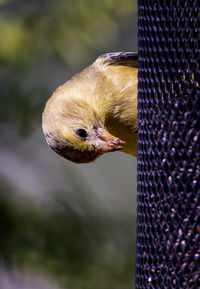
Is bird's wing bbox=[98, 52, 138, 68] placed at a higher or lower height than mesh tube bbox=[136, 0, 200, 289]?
higher

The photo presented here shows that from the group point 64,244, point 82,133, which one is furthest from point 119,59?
point 64,244

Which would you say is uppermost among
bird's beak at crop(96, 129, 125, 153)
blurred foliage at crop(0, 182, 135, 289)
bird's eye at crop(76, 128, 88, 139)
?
bird's eye at crop(76, 128, 88, 139)

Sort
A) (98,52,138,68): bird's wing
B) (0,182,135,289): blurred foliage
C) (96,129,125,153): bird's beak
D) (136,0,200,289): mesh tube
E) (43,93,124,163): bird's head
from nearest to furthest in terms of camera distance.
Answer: (136,0,200,289): mesh tube < (96,129,125,153): bird's beak < (43,93,124,163): bird's head < (0,182,135,289): blurred foliage < (98,52,138,68): bird's wing

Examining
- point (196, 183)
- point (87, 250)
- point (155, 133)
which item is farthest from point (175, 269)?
point (87, 250)

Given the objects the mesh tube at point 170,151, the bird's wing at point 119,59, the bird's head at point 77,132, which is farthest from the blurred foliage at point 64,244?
the mesh tube at point 170,151

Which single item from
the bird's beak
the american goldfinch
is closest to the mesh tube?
the bird's beak

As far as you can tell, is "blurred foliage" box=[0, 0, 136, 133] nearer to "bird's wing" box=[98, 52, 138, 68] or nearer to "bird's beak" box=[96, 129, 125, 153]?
"bird's wing" box=[98, 52, 138, 68]

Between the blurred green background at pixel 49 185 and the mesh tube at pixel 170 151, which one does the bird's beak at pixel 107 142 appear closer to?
the blurred green background at pixel 49 185

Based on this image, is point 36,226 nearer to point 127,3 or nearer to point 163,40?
point 127,3
